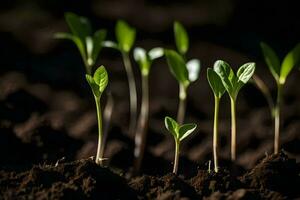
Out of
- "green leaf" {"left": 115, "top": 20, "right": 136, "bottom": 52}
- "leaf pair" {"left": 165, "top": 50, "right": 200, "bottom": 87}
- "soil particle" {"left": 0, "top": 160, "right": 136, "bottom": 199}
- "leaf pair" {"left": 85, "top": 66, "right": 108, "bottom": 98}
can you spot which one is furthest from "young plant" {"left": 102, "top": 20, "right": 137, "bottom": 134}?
"soil particle" {"left": 0, "top": 160, "right": 136, "bottom": 199}

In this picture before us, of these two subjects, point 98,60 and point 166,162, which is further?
point 98,60

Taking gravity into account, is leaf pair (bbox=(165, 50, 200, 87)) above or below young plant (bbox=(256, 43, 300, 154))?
below

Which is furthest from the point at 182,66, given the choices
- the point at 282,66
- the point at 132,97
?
the point at 132,97

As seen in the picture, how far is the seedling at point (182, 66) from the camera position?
218cm

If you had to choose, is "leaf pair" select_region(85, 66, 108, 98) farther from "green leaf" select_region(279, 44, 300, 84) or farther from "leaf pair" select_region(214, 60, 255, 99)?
Result: "green leaf" select_region(279, 44, 300, 84)

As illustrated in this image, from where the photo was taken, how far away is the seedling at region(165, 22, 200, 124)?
7.16ft

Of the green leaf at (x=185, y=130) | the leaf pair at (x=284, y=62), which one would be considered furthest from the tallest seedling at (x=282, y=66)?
the green leaf at (x=185, y=130)

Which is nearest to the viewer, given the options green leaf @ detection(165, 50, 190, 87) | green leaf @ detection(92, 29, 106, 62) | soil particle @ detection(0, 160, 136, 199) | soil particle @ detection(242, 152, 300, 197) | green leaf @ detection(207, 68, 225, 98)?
A: soil particle @ detection(0, 160, 136, 199)

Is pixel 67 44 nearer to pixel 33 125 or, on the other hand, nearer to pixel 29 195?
pixel 33 125

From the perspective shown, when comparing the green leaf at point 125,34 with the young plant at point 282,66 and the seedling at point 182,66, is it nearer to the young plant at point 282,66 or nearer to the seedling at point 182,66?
the seedling at point 182,66

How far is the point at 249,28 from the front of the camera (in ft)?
13.0

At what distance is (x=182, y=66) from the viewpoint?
Answer: 2188 mm

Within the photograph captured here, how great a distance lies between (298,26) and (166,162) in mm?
1948

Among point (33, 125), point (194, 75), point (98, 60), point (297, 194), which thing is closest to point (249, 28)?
point (98, 60)
